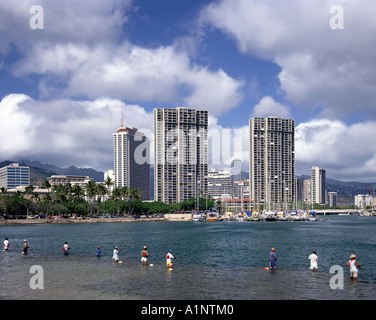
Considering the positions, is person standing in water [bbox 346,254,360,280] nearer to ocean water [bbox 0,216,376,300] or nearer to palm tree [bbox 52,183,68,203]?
ocean water [bbox 0,216,376,300]

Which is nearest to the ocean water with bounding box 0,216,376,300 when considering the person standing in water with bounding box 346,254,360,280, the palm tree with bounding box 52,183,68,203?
the person standing in water with bounding box 346,254,360,280

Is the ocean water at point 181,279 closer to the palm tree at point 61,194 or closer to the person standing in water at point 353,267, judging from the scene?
the person standing in water at point 353,267

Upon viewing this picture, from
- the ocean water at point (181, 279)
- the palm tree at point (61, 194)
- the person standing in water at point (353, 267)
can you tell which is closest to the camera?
the ocean water at point (181, 279)

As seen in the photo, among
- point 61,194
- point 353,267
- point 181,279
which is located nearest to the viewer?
point 353,267

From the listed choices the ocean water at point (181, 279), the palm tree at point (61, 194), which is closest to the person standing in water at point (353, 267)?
the ocean water at point (181, 279)

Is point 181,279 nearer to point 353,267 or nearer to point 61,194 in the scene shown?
point 353,267

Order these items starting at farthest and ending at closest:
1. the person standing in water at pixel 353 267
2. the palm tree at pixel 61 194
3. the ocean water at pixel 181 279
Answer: the palm tree at pixel 61 194 < the person standing in water at pixel 353 267 < the ocean water at pixel 181 279

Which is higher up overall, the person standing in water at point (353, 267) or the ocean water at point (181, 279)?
the person standing in water at point (353, 267)

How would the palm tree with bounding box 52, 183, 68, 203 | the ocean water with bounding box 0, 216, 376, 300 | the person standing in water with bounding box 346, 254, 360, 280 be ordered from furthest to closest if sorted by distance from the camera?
1. the palm tree with bounding box 52, 183, 68, 203
2. the person standing in water with bounding box 346, 254, 360, 280
3. the ocean water with bounding box 0, 216, 376, 300

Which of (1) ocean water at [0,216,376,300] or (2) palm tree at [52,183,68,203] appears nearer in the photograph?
(1) ocean water at [0,216,376,300]

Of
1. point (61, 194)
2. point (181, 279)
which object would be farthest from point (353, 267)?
point (61, 194)
